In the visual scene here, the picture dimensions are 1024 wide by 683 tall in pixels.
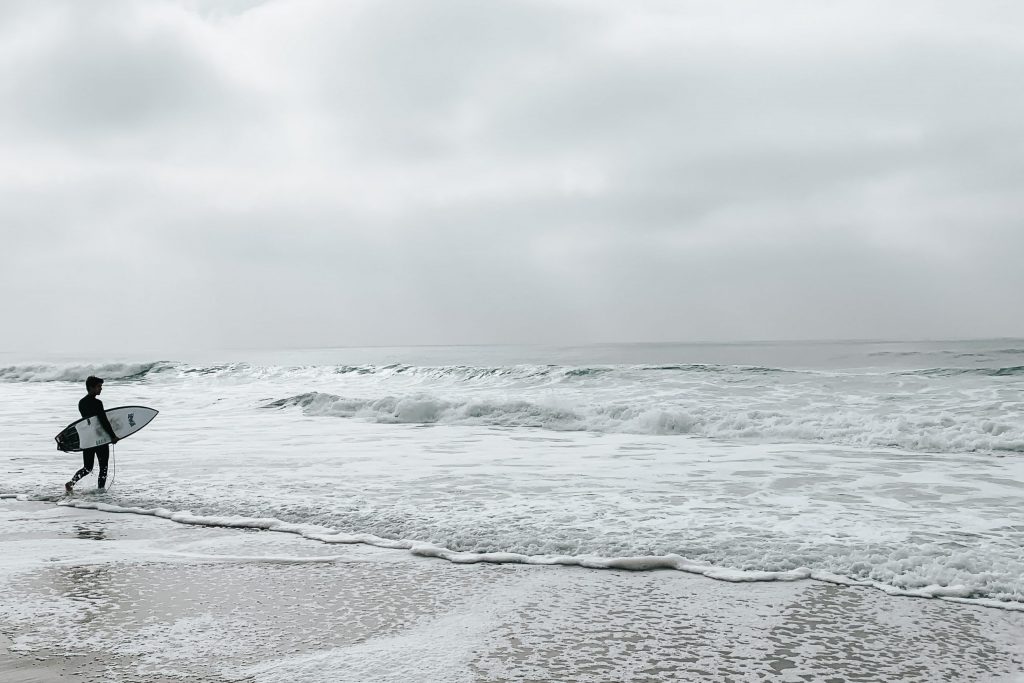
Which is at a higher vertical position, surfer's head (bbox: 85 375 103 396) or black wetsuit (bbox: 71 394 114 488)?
surfer's head (bbox: 85 375 103 396)

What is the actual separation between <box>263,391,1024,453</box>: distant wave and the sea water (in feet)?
0.19

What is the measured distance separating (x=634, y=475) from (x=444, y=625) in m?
5.97

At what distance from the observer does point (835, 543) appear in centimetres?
610

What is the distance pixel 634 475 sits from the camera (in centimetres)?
991

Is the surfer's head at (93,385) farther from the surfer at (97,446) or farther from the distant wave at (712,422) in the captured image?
the distant wave at (712,422)

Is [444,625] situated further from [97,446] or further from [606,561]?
[97,446]

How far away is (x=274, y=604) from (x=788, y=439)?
1170 cm

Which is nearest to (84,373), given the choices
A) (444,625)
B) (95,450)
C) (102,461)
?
(95,450)

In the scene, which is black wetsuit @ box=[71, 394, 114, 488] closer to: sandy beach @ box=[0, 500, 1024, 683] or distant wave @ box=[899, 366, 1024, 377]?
sandy beach @ box=[0, 500, 1024, 683]

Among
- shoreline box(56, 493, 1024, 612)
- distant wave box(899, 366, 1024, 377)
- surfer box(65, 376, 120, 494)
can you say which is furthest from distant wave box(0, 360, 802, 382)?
shoreline box(56, 493, 1024, 612)

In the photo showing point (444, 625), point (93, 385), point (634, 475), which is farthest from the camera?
point (634, 475)

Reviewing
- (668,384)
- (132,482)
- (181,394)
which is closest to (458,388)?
(668,384)

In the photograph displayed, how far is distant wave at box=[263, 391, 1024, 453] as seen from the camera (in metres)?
13.2

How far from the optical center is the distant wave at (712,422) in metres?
13.2
